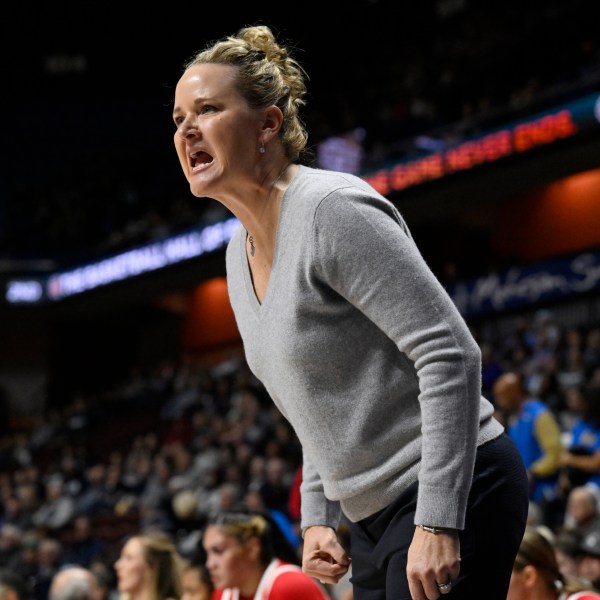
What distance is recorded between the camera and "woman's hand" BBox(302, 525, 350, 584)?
5.57 ft

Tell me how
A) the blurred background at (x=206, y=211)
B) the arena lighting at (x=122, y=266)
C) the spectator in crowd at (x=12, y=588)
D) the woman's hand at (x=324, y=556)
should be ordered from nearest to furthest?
the woman's hand at (x=324, y=556) → the spectator in crowd at (x=12, y=588) → the blurred background at (x=206, y=211) → the arena lighting at (x=122, y=266)

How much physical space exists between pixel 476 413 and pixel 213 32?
58.9ft

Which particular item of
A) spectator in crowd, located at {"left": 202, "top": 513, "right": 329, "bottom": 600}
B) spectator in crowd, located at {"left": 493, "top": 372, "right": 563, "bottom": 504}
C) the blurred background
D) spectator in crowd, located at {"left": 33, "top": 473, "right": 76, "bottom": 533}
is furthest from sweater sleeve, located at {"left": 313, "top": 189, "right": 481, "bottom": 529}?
spectator in crowd, located at {"left": 33, "top": 473, "right": 76, "bottom": 533}

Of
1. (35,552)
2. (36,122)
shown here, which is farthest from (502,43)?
(36,122)

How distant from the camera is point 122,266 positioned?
649 inches

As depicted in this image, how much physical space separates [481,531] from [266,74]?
0.82 m

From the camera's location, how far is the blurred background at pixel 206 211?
428 inches

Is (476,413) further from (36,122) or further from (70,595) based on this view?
(36,122)

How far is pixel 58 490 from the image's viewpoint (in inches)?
481

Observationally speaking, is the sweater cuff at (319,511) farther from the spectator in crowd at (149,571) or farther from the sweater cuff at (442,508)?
the spectator in crowd at (149,571)

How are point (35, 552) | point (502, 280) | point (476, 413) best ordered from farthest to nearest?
point (502, 280) → point (35, 552) → point (476, 413)

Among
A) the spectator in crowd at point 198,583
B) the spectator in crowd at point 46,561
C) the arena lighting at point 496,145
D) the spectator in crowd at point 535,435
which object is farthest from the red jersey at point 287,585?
the arena lighting at point 496,145

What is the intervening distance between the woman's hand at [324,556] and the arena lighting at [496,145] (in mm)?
9393

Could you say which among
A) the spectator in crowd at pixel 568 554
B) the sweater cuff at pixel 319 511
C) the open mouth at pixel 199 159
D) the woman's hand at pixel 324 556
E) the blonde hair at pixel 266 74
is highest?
the blonde hair at pixel 266 74
